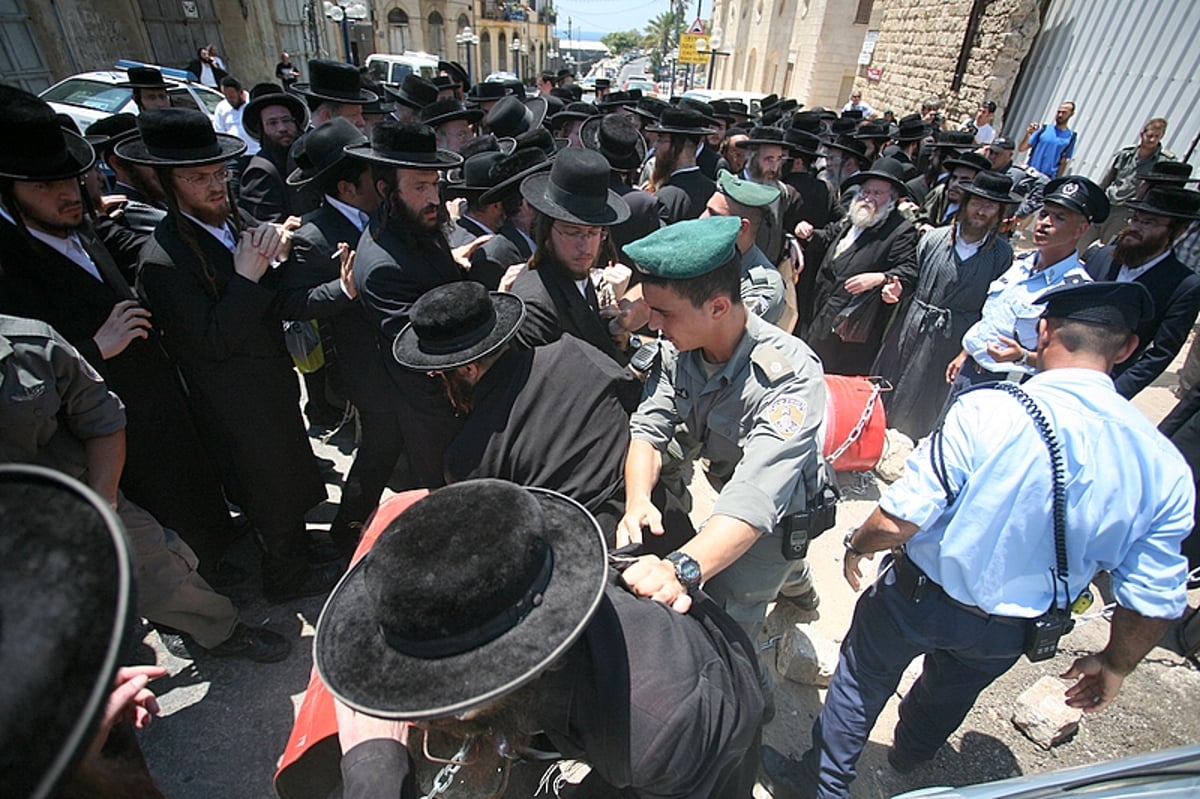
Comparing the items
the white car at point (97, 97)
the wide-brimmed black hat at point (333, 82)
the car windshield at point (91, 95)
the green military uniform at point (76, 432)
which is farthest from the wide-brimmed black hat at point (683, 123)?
the car windshield at point (91, 95)

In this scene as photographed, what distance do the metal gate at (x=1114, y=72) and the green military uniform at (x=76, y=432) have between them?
36.1 feet

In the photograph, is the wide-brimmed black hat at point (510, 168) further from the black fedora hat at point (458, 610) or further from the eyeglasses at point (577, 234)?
the black fedora hat at point (458, 610)

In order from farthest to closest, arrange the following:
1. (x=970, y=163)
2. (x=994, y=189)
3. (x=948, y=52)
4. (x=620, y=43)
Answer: (x=620, y=43) < (x=948, y=52) < (x=970, y=163) < (x=994, y=189)

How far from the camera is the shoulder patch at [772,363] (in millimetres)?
2045

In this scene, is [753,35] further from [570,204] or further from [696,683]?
[696,683]

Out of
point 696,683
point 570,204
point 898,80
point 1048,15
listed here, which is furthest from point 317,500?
point 898,80

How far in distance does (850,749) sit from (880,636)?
48cm

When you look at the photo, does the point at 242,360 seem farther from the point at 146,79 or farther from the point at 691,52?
the point at 691,52

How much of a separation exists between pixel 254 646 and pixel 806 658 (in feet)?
8.81

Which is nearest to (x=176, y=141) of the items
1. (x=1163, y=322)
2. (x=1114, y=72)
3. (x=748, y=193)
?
(x=748, y=193)

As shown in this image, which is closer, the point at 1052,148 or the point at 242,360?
the point at 242,360

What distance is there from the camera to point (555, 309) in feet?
8.97

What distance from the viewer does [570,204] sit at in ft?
9.01

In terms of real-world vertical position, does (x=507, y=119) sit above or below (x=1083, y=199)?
below
